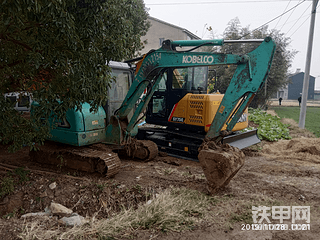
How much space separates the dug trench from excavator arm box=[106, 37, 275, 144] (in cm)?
114

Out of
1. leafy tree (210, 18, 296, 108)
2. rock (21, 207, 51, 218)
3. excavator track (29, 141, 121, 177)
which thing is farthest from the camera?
leafy tree (210, 18, 296, 108)

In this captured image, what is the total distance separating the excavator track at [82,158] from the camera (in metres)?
5.79

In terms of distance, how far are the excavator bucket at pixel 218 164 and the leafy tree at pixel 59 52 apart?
2.17 m

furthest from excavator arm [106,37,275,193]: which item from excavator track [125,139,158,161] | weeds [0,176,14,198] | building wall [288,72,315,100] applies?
building wall [288,72,315,100]

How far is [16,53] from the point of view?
4.76 metres

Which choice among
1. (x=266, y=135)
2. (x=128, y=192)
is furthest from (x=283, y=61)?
(x=128, y=192)

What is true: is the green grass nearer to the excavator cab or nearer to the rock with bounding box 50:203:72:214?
→ the excavator cab

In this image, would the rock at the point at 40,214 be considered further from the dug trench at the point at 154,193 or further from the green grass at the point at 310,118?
the green grass at the point at 310,118

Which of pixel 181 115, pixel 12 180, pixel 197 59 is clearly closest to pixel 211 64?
pixel 197 59

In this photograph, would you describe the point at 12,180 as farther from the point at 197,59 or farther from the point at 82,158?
the point at 197,59

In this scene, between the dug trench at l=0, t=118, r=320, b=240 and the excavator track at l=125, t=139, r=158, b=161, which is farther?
the excavator track at l=125, t=139, r=158, b=161

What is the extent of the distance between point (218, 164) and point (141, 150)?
3.07 m

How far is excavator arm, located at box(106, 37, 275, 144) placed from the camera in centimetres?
534

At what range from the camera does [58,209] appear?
4.43 metres
